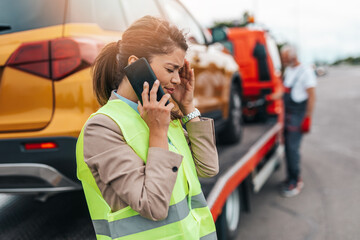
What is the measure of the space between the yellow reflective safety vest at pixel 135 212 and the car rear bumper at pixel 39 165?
852 millimetres

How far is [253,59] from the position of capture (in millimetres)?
6203

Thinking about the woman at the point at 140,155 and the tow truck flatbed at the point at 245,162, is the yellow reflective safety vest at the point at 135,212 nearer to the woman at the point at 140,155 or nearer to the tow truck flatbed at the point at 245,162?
the woman at the point at 140,155

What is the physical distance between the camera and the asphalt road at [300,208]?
1.98m

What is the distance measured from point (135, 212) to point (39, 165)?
1.07m

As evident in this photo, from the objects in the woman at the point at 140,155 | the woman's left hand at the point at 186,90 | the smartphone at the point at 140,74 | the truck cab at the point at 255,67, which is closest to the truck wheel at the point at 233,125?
the truck cab at the point at 255,67

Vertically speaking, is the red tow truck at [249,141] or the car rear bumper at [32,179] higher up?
the car rear bumper at [32,179]

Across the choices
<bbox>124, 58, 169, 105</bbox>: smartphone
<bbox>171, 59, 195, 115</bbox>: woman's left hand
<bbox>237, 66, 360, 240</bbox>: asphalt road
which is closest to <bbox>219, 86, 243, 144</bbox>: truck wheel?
<bbox>237, 66, 360, 240</bbox>: asphalt road

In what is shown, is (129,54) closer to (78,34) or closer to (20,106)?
(78,34)

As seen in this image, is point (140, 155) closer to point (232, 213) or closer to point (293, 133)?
point (232, 213)

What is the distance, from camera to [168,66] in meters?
1.30

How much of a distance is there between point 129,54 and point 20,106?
108 centimetres

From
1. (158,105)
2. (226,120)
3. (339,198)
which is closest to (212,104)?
(226,120)

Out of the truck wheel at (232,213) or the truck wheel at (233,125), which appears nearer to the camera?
the truck wheel at (232,213)

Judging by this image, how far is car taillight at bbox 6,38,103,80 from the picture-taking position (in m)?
2.00
